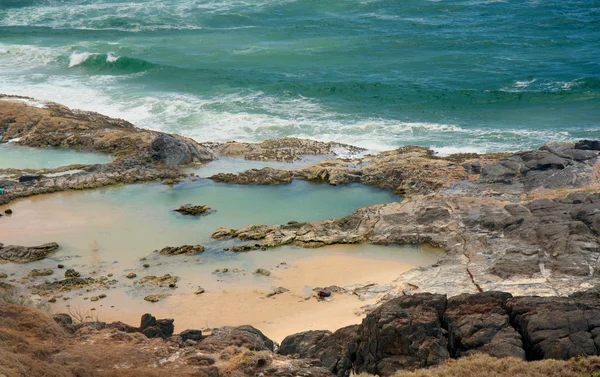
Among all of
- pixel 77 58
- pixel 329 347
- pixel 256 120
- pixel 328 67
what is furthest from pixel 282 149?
pixel 77 58

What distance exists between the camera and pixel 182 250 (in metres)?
21.8

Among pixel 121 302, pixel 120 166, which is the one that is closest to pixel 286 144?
pixel 120 166

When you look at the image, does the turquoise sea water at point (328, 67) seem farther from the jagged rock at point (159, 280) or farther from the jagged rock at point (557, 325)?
the jagged rock at point (557, 325)

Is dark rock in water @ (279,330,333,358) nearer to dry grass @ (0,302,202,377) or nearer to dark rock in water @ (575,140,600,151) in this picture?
dry grass @ (0,302,202,377)

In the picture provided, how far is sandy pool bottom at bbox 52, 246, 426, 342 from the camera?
1772 cm

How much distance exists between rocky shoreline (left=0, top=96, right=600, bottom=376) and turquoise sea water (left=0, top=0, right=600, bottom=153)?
4.72 meters

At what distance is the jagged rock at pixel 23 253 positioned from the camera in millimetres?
21125

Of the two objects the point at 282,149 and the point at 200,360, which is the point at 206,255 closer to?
the point at 200,360

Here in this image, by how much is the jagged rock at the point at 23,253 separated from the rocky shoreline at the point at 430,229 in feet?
0.14

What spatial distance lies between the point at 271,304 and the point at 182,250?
4312mm

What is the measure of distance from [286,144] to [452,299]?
59.6 ft

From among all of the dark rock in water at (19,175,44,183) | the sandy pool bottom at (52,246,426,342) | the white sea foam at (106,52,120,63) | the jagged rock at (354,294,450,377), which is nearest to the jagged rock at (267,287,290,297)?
the sandy pool bottom at (52,246,426,342)

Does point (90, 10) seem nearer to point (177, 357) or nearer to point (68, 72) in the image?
point (68, 72)

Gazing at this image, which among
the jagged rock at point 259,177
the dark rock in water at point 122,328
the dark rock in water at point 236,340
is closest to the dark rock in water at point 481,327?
the dark rock in water at point 236,340
